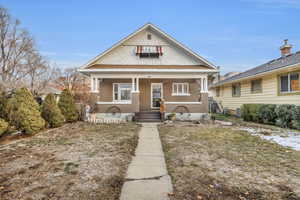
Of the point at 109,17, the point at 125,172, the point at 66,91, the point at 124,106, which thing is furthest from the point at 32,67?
the point at 125,172

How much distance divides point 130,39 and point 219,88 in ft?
40.9

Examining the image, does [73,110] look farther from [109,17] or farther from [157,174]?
[109,17]

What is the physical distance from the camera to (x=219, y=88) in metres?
19.0

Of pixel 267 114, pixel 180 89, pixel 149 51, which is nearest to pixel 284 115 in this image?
pixel 267 114

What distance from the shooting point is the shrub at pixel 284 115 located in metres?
8.58

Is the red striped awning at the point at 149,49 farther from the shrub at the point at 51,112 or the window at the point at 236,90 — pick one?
the window at the point at 236,90

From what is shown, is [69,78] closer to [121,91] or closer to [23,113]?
[121,91]

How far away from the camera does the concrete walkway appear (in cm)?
242

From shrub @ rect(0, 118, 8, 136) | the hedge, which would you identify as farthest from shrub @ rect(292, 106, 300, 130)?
shrub @ rect(0, 118, 8, 136)

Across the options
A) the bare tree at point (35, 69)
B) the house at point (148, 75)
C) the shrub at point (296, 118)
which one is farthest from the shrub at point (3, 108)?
the bare tree at point (35, 69)

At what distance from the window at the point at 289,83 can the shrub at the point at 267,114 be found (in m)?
1.26

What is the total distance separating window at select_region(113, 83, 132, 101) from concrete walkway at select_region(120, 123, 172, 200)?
850 cm

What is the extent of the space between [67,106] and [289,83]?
13.5m

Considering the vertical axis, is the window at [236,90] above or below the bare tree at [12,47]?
below
